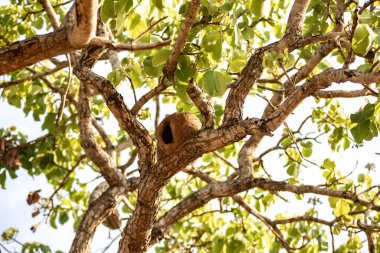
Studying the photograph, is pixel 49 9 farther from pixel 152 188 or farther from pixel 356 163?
pixel 356 163

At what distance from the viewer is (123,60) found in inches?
227

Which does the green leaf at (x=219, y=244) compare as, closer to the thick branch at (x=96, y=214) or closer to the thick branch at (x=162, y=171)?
the thick branch at (x=96, y=214)

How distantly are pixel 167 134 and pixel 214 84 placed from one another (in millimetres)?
548

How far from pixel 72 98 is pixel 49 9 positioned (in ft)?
5.14

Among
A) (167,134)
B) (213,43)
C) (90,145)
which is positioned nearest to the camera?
(213,43)

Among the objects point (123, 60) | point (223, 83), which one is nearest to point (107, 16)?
point (223, 83)

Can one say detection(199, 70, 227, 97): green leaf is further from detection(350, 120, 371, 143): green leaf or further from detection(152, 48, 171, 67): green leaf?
detection(350, 120, 371, 143): green leaf

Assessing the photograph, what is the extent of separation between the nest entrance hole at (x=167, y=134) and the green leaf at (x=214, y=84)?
480mm

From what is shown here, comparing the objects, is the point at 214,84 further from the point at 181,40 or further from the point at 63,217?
the point at 63,217

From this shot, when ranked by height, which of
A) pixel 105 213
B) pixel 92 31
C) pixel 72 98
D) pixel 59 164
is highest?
pixel 72 98

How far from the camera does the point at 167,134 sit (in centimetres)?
316

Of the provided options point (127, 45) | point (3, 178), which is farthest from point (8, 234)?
point (127, 45)

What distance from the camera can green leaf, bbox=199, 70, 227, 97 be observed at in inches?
108

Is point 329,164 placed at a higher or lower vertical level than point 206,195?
higher
